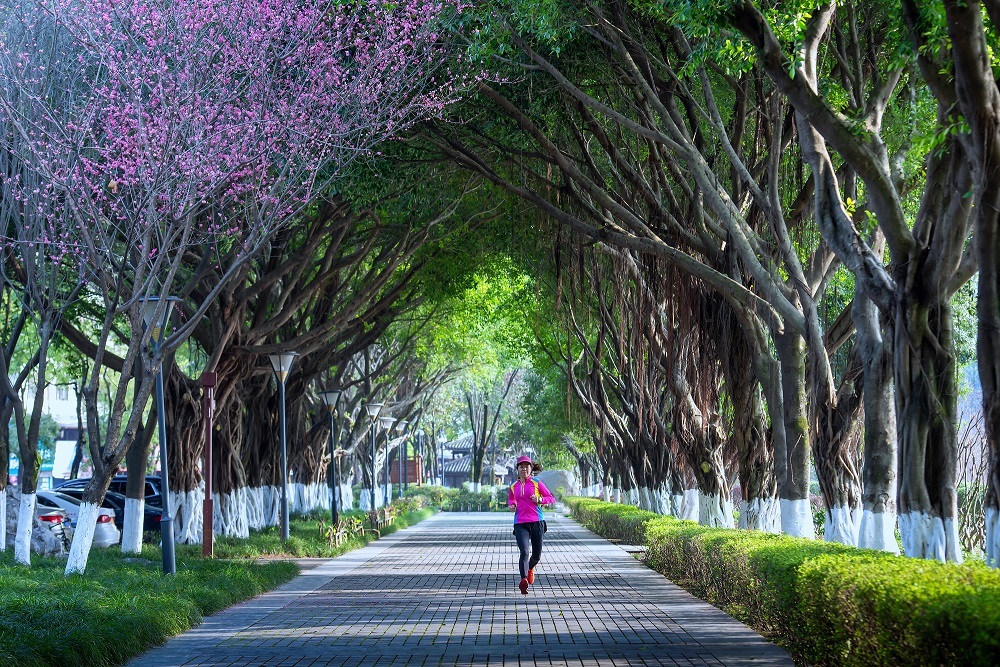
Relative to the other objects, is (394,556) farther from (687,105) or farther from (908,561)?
(908,561)

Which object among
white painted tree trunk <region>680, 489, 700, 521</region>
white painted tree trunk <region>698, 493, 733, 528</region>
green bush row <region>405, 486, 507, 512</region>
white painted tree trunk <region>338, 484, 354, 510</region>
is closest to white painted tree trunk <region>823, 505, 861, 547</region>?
white painted tree trunk <region>698, 493, 733, 528</region>

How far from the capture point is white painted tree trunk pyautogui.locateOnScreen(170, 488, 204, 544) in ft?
75.6

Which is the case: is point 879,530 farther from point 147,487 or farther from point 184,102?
point 147,487

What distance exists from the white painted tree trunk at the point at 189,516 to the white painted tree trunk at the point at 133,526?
317 centimetres

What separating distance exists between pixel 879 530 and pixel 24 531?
11794 mm

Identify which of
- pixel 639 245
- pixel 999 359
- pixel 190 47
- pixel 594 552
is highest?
pixel 190 47

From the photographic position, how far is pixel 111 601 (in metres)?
10.7

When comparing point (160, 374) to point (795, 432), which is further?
point (160, 374)

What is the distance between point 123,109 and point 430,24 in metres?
3.96

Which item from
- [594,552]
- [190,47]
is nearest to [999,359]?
[190,47]

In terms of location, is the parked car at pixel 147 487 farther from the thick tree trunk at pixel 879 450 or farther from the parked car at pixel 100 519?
the thick tree trunk at pixel 879 450

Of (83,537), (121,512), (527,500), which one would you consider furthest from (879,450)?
(121,512)

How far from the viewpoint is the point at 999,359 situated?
754cm

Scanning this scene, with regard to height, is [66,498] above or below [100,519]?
above
